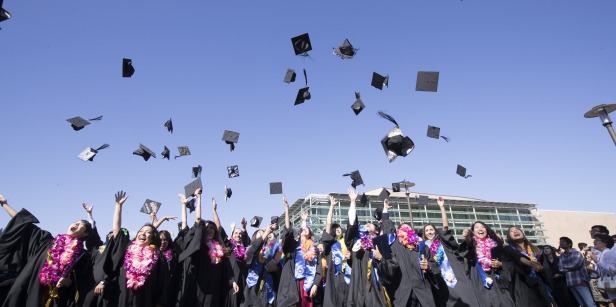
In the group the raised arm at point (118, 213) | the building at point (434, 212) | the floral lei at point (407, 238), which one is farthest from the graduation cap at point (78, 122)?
the building at point (434, 212)

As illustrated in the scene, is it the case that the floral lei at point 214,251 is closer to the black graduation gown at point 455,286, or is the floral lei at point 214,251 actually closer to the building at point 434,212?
the black graduation gown at point 455,286

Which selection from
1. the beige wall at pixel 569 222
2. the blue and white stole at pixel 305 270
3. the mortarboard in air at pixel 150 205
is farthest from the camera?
the beige wall at pixel 569 222

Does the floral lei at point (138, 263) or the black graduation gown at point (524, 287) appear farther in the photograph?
the black graduation gown at point (524, 287)

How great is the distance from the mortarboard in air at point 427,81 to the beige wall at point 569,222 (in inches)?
2501

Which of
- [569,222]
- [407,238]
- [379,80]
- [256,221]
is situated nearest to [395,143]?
[379,80]

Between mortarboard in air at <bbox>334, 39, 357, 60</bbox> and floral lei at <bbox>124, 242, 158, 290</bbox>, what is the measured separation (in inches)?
201

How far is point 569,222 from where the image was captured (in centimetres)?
6081

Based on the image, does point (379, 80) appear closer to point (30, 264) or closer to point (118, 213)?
point (118, 213)

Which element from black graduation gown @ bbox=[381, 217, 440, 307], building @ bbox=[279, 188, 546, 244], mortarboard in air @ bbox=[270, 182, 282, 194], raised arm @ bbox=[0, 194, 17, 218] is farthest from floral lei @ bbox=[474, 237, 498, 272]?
building @ bbox=[279, 188, 546, 244]

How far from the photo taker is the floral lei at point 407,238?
603 cm

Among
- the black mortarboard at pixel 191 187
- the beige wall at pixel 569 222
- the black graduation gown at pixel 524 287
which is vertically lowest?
the black graduation gown at pixel 524 287

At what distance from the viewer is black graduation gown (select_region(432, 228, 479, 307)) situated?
19.3 ft

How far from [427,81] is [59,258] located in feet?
22.9

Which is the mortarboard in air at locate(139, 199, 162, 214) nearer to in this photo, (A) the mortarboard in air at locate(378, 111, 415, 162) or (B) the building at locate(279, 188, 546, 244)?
(A) the mortarboard in air at locate(378, 111, 415, 162)
